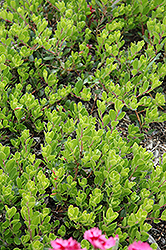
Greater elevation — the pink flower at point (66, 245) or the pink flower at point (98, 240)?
the pink flower at point (66, 245)

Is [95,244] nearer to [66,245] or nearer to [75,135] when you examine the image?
[66,245]

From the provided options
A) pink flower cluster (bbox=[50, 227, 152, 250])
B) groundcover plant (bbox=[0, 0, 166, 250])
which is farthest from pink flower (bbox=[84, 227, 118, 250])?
groundcover plant (bbox=[0, 0, 166, 250])

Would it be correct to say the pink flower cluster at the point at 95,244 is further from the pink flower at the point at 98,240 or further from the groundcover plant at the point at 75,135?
the groundcover plant at the point at 75,135

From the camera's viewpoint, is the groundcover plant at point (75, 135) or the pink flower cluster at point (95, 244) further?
the groundcover plant at point (75, 135)

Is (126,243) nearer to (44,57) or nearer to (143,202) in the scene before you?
(143,202)

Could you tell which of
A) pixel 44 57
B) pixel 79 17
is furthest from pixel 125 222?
pixel 79 17

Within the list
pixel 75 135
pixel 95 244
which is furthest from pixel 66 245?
pixel 75 135

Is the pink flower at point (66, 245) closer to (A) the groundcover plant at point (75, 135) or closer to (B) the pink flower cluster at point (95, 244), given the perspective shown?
(B) the pink flower cluster at point (95, 244)

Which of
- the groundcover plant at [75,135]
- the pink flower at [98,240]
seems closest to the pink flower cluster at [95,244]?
the pink flower at [98,240]
